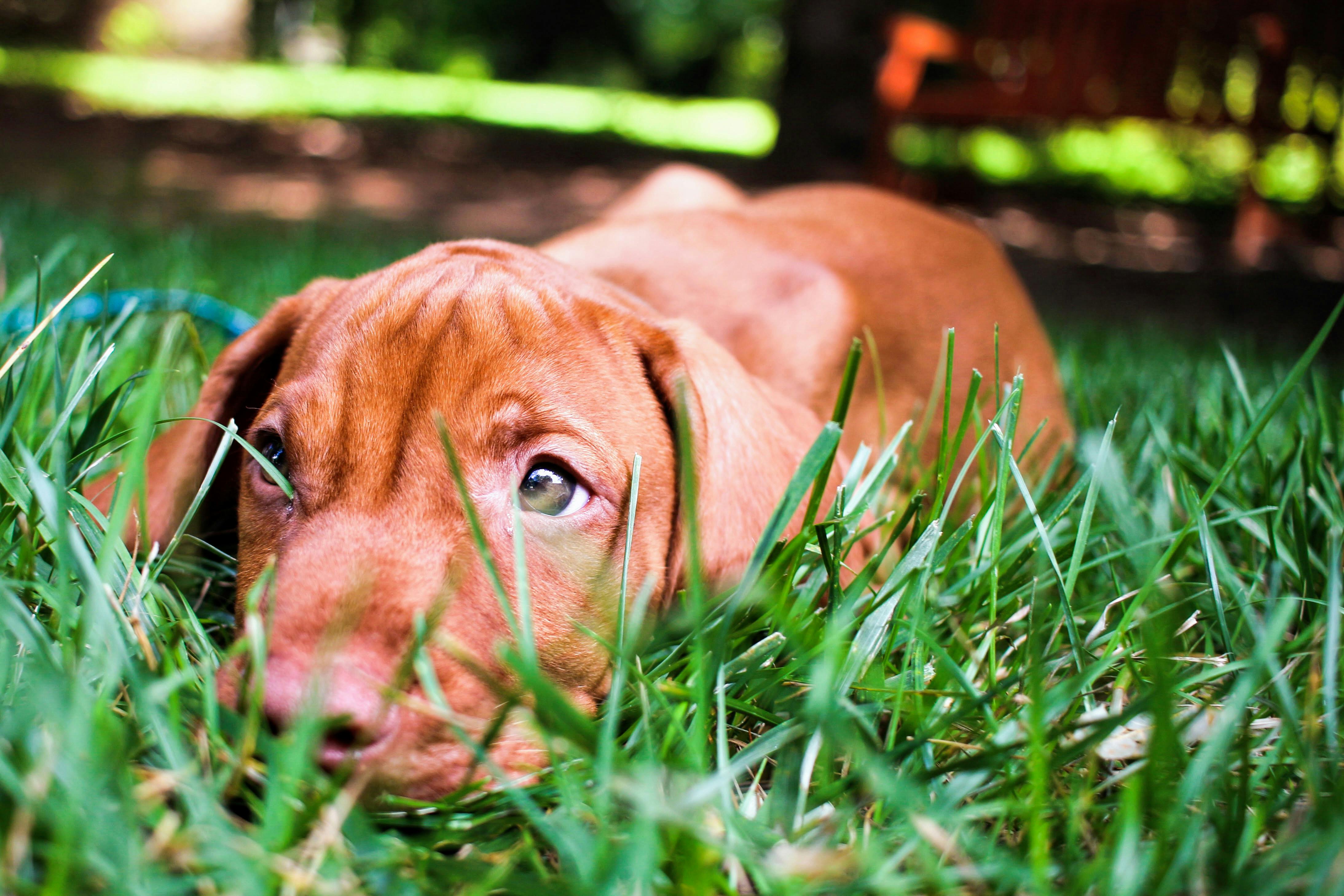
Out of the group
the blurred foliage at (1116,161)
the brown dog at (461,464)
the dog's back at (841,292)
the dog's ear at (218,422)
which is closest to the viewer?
the brown dog at (461,464)

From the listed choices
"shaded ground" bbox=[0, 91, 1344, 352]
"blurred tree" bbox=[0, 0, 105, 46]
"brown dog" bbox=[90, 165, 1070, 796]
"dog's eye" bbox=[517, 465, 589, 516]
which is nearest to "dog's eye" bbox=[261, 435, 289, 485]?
"brown dog" bbox=[90, 165, 1070, 796]

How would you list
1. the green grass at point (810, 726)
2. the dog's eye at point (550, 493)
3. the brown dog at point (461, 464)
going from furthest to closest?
the dog's eye at point (550, 493) → the brown dog at point (461, 464) → the green grass at point (810, 726)

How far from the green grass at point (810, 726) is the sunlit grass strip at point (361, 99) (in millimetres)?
8775

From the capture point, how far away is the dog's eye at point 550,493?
1789 mm

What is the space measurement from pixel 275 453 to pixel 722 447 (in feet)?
2.72

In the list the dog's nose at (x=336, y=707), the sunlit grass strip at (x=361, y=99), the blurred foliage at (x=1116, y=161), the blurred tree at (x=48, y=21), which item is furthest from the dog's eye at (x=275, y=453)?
the blurred tree at (x=48, y=21)

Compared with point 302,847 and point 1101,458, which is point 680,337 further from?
point 302,847

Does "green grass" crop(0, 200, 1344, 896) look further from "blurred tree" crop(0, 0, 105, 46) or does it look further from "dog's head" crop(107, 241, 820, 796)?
"blurred tree" crop(0, 0, 105, 46)

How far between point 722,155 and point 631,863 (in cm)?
1208

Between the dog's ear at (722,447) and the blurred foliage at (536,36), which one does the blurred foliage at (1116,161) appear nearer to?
the dog's ear at (722,447)

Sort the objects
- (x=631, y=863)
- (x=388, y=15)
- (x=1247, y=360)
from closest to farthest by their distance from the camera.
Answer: (x=631, y=863), (x=1247, y=360), (x=388, y=15)

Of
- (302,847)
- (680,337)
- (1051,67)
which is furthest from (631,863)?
(1051,67)

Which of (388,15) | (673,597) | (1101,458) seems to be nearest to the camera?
(1101,458)

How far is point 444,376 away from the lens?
1754 mm
